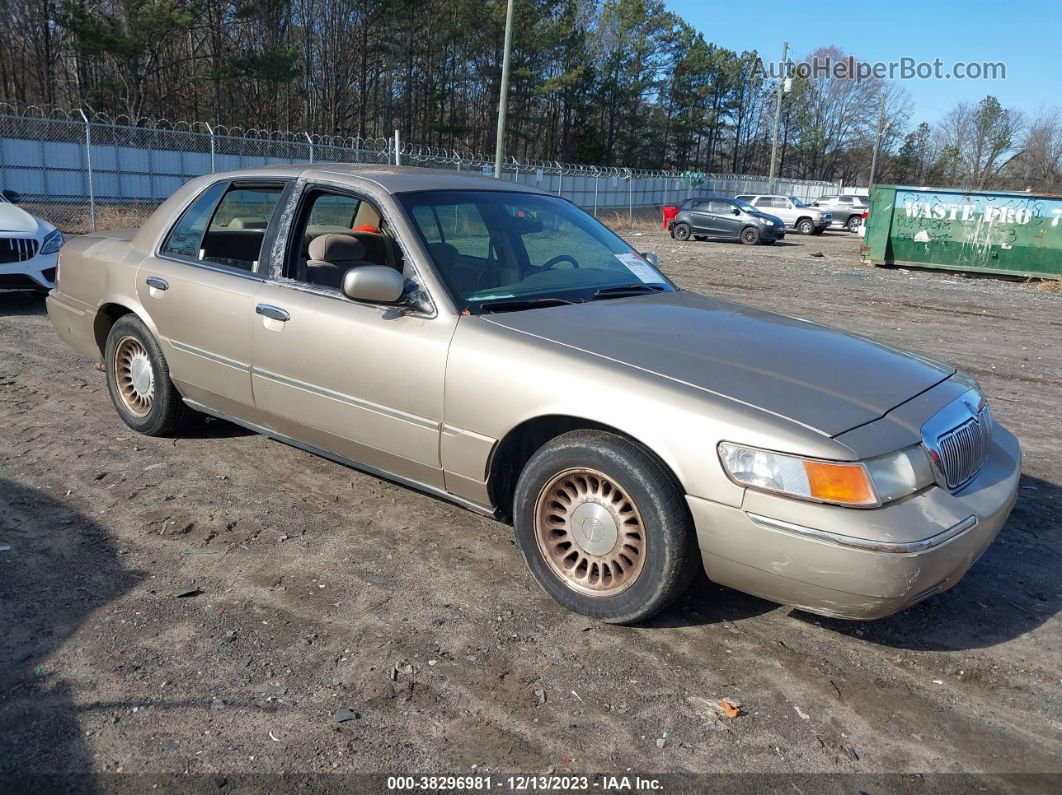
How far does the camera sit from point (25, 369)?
22.0 feet

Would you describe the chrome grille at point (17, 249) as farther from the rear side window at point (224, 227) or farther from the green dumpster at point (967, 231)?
the green dumpster at point (967, 231)

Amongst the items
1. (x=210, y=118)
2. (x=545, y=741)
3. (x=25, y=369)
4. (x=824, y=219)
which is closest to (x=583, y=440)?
(x=545, y=741)

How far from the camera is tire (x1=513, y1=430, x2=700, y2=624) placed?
3016 mm

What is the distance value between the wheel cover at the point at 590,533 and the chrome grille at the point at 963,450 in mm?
1123

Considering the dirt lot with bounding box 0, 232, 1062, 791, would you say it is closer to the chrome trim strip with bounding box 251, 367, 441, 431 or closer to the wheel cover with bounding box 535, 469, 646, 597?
the wheel cover with bounding box 535, 469, 646, 597

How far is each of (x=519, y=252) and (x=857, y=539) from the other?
7.13 feet

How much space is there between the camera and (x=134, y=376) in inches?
202

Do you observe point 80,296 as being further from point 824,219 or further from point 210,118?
point 210,118

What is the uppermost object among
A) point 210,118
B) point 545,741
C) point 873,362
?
point 210,118

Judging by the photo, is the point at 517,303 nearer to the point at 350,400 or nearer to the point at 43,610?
the point at 350,400

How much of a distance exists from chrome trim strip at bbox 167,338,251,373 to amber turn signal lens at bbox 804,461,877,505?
2.84 metres

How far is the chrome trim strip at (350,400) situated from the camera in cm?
361

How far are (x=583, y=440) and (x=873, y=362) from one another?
1.35 m

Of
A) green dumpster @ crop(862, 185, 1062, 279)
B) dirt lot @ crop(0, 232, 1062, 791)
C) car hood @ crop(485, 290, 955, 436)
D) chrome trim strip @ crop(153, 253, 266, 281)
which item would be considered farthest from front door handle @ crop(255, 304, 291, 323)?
green dumpster @ crop(862, 185, 1062, 279)
